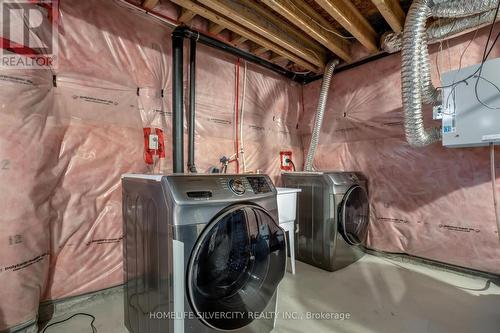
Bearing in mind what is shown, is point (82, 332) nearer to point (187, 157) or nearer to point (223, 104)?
point (187, 157)

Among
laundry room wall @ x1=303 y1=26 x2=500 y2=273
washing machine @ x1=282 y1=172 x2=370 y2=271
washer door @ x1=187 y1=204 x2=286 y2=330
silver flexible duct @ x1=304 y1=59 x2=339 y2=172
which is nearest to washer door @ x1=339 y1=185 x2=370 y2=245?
washing machine @ x1=282 y1=172 x2=370 y2=271

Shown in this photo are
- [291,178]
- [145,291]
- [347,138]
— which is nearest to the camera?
[145,291]

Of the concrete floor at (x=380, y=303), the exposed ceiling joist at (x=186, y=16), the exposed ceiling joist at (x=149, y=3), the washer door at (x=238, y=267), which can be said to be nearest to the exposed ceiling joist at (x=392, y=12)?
the exposed ceiling joist at (x=186, y=16)

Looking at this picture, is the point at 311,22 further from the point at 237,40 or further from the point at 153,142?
the point at 153,142

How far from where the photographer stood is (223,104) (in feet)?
7.47

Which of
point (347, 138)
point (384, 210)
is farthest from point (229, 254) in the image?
point (347, 138)

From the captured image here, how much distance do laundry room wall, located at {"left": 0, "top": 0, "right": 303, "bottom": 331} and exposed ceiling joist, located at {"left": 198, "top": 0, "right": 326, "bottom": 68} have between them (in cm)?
53

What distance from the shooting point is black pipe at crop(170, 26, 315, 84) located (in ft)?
5.98

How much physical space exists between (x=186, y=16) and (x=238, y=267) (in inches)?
75.7

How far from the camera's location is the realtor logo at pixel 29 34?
1.20m

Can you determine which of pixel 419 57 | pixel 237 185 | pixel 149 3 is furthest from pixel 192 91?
pixel 419 57

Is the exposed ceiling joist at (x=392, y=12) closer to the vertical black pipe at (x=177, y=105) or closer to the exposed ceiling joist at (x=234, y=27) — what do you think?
the exposed ceiling joist at (x=234, y=27)

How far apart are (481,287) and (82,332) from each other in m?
2.78

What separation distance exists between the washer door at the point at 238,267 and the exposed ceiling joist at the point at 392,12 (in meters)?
1.72
